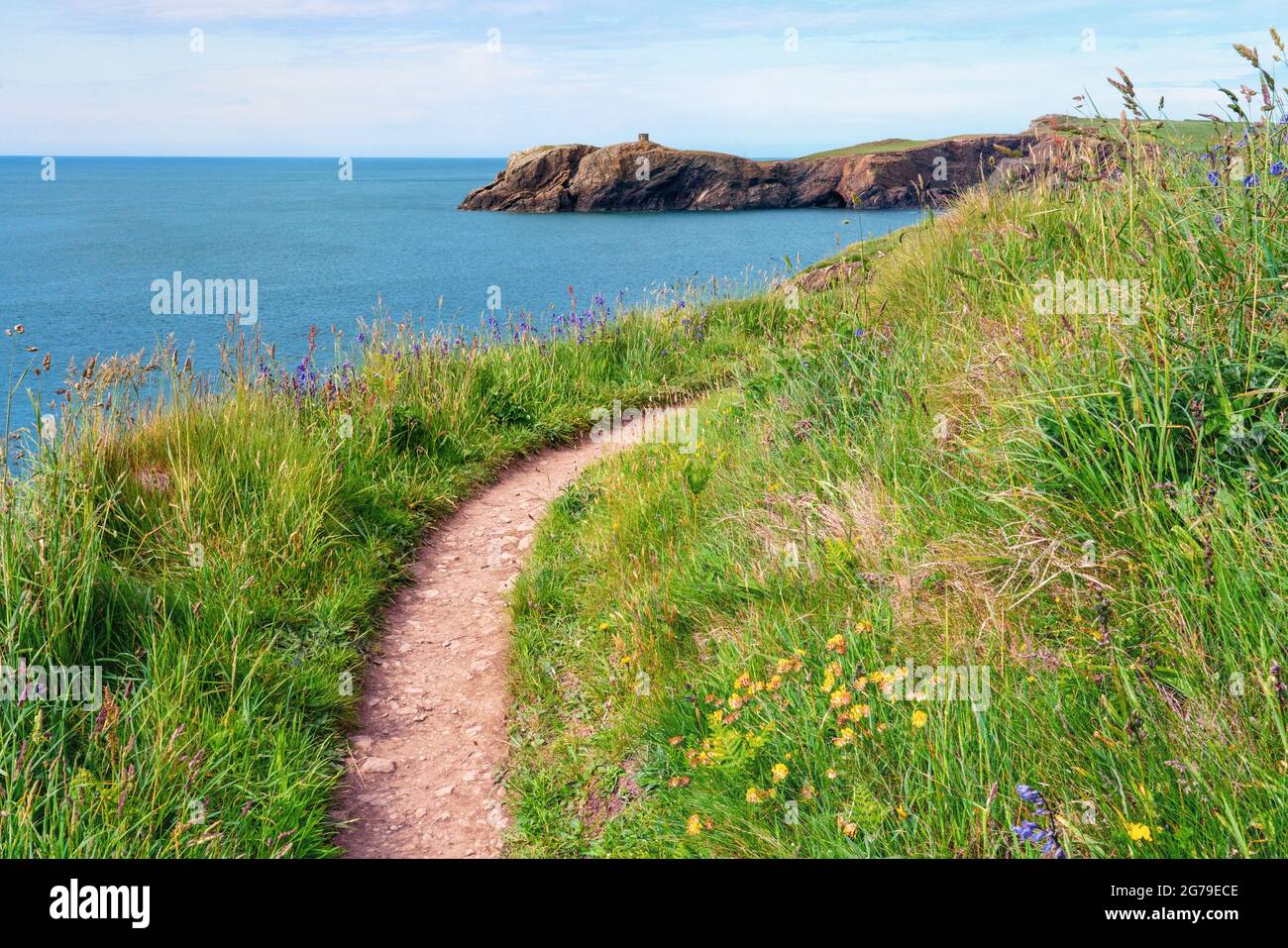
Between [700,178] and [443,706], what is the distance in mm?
79847

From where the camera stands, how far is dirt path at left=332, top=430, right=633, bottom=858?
14.0 ft

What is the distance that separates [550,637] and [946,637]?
289 centimetres

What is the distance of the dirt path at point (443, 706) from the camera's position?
4266 mm

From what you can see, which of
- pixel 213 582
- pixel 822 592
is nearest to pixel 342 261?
pixel 213 582

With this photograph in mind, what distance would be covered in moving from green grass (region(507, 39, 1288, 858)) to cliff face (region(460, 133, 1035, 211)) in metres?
71.8

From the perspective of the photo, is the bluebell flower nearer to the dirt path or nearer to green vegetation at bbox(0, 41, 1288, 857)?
green vegetation at bbox(0, 41, 1288, 857)

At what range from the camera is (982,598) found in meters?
3.72

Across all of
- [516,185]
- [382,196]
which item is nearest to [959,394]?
[516,185]

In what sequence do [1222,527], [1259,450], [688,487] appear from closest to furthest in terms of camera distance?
[1222,527] → [1259,450] → [688,487]

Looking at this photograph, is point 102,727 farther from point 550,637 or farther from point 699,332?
point 699,332

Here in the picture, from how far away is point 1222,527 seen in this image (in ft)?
10.5

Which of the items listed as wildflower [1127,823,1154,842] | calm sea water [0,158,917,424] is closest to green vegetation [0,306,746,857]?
wildflower [1127,823,1154,842]

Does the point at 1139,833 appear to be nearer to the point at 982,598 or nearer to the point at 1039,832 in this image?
the point at 1039,832

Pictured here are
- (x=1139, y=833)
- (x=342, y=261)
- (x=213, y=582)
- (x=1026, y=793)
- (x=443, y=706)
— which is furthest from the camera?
(x=342, y=261)
